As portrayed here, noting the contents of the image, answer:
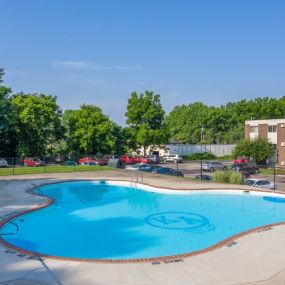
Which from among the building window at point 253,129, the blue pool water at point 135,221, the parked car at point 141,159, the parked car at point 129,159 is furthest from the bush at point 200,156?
the blue pool water at point 135,221

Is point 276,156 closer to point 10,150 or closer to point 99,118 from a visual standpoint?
point 99,118

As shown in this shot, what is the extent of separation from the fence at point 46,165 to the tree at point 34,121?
9.94 feet

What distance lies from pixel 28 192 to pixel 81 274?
14601 mm

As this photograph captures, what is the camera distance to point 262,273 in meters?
9.57

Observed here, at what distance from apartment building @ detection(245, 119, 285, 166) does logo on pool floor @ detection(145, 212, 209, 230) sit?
3286 centimetres

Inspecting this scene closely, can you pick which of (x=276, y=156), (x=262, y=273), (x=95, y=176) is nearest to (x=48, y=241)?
(x=262, y=273)

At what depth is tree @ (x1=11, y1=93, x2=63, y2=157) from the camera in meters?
45.5

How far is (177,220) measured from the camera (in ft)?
58.9

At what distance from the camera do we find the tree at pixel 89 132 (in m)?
49.7

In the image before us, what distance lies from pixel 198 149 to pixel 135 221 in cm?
5034

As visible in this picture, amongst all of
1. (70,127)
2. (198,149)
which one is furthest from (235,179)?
(198,149)

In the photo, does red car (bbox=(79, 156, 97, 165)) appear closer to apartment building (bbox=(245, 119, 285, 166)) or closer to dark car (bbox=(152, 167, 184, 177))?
dark car (bbox=(152, 167, 184, 177))

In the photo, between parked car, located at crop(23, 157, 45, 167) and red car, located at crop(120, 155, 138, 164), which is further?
red car, located at crop(120, 155, 138, 164)

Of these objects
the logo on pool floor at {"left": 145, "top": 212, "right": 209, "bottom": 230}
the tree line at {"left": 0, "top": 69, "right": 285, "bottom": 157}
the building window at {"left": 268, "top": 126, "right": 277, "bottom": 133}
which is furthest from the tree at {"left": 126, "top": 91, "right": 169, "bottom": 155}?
the logo on pool floor at {"left": 145, "top": 212, "right": 209, "bottom": 230}
